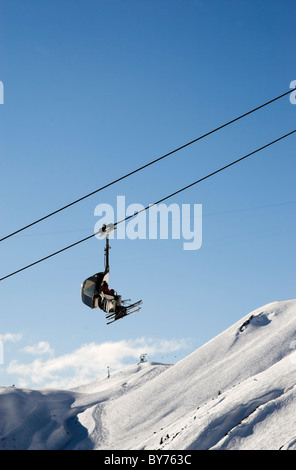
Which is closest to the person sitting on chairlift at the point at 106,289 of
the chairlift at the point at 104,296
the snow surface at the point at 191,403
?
the chairlift at the point at 104,296

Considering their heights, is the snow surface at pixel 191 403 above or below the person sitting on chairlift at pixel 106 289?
below

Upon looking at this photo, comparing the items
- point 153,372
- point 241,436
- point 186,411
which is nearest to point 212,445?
point 241,436

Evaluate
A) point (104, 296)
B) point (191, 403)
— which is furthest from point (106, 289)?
point (191, 403)

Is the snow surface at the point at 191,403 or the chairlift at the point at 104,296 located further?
the snow surface at the point at 191,403

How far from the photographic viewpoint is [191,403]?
73375 millimetres

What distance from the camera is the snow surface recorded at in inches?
1906

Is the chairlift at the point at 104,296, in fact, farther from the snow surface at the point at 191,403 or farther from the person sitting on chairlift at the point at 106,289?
the snow surface at the point at 191,403

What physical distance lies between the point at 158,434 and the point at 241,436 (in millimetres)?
17515

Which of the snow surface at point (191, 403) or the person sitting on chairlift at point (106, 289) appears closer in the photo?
the person sitting on chairlift at point (106, 289)

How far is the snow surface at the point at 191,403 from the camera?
4841 cm

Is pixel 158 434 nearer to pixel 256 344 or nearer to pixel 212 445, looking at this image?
pixel 212 445

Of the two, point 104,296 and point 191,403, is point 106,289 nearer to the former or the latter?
point 104,296

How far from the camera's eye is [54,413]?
279 ft
